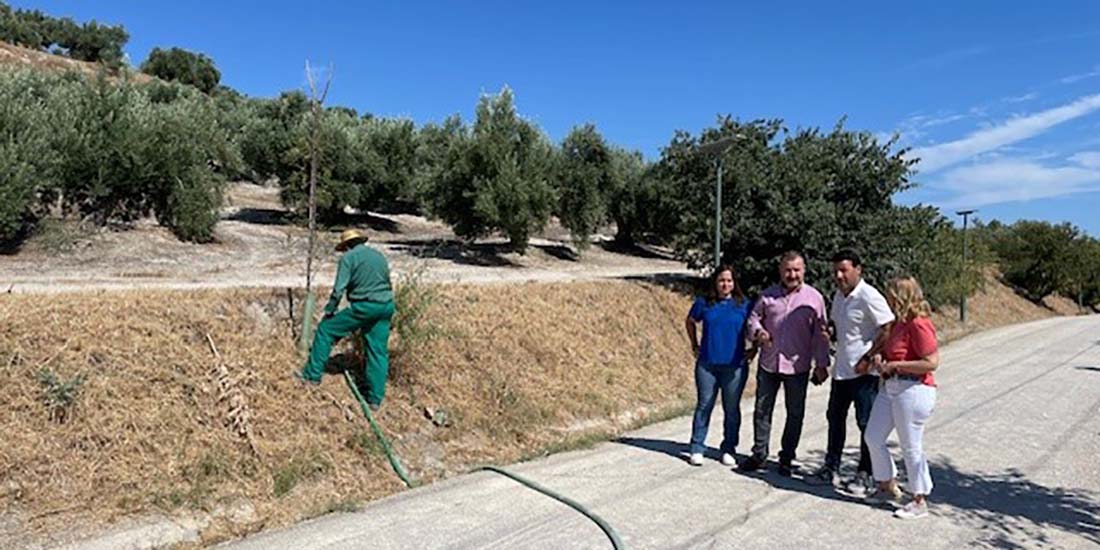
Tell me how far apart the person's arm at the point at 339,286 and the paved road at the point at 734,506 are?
183 cm

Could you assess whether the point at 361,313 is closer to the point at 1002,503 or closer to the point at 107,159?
the point at 1002,503

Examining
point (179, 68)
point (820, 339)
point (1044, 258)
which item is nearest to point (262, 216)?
point (820, 339)

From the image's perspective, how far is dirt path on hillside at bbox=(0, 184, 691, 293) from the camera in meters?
9.70

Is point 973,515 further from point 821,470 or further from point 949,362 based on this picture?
point 949,362

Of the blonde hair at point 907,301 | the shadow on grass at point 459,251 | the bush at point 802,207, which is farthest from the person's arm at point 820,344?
the shadow on grass at point 459,251

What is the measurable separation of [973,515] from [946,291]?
2334cm

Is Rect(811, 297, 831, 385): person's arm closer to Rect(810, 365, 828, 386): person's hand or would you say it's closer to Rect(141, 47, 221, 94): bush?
Rect(810, 365, 828, 386): person's hand

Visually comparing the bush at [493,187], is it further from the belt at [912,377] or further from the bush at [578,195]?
the belt at [912,377]

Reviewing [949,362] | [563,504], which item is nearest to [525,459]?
[563,504]

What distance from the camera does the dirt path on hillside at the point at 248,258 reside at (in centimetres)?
970

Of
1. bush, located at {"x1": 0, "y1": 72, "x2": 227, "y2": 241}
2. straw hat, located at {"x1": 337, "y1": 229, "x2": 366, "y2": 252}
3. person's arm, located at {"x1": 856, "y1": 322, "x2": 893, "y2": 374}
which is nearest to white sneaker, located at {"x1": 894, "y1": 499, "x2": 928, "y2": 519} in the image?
person's arm, located at {"x1": 856, "y1": 322, "x2": 893, "y2": 374}

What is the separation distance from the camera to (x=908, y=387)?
4602mm

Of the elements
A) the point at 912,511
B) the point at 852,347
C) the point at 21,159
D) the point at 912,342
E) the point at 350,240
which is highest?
the point at 21,159

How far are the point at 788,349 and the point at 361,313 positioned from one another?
12.2 ft
